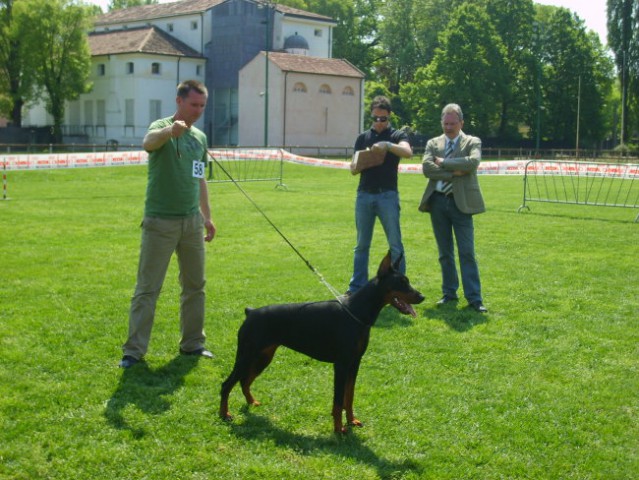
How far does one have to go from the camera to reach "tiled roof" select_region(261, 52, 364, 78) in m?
56.0

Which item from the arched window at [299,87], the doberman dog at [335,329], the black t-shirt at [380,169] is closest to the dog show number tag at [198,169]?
the doberman dog at [335,329]

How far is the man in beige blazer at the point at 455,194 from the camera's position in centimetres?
844

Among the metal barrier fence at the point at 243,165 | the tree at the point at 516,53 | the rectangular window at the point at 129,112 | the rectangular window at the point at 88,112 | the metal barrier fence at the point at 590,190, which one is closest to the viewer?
the metal barrier fence at the point at 590,190

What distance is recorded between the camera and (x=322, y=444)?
4863 millimetres

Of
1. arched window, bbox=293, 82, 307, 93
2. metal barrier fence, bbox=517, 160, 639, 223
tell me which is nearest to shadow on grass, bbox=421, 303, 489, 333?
metal barrier fence, bbox=517, 160, 639, 223

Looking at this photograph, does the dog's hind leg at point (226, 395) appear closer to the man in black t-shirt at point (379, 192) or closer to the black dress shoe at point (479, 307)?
the man in black t-shirt at point (379, 192)

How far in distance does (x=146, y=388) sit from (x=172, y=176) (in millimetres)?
1660

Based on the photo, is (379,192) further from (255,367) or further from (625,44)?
(625,44)

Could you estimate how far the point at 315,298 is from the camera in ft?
29.0

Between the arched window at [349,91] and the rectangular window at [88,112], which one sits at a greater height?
the arched window at [349,91]

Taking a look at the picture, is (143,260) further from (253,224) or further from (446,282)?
(253,224)

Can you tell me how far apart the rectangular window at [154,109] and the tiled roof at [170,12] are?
818 centimetres

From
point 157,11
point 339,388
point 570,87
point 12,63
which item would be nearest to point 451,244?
point 339,388

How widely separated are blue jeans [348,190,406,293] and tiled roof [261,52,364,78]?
48.1 metres
